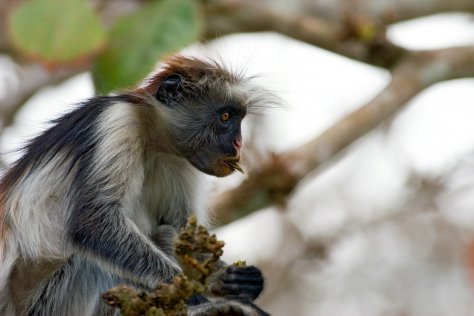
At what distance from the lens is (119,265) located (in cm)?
503

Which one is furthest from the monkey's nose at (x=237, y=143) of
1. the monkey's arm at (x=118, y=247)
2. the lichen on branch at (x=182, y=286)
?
the lichen on branch at (x=182, y=286)

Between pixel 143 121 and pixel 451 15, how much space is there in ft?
14.3

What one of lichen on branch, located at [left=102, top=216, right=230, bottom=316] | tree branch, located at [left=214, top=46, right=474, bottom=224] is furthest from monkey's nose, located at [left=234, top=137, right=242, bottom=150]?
tree branch, located at [left=214, top=46, right=474, bottom=224]

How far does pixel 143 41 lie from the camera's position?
6.30 metres

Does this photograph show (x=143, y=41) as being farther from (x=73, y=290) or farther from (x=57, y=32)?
(x=73, y=290)

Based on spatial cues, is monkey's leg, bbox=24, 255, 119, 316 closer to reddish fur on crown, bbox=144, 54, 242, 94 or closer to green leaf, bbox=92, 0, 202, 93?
reddish fur on crown, bbox=144, 54, 242, 94

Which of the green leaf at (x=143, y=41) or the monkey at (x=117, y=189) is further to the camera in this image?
the green leaf at (x=143, y=41)

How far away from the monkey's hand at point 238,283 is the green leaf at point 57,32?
2.08m

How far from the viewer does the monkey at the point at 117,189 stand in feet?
16.6

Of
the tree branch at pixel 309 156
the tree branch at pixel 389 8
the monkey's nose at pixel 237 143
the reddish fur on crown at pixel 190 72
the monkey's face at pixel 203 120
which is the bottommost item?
the monkey's nose at pixel 237 143

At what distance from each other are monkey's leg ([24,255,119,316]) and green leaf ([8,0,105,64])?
1.43 metres

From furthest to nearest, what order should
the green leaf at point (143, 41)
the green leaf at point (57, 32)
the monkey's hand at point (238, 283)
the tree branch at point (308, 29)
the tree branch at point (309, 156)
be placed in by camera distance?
the tree branch at point (308, 29)
the tree branch at point (309, 156)
the green leaf at point (143, 41)
the green leaf at point (57, 32)
the monkey's hand at point (238, 283)

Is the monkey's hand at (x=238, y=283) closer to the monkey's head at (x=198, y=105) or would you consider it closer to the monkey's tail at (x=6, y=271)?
the monkey's head at (x=198, y=105)

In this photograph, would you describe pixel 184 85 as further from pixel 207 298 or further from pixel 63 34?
pixel 207 298
